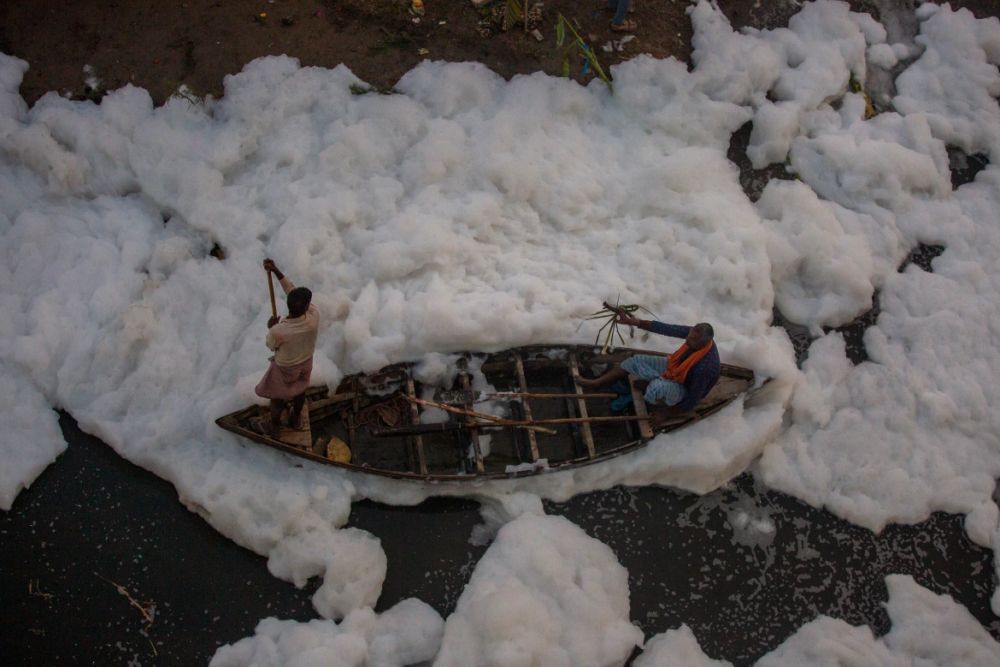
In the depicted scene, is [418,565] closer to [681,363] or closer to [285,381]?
[285,381]

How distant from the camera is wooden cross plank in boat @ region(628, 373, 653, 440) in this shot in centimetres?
590

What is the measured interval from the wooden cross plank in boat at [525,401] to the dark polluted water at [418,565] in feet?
1.66

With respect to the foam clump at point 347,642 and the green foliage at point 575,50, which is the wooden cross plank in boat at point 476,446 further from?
the green foliage at point 575,50

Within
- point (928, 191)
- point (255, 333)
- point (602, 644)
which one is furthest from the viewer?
point (928, 191)

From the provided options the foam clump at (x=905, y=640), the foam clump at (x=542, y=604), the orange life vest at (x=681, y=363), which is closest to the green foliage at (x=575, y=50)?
the orange life vest at (x=681, y=363)

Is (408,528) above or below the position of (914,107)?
below

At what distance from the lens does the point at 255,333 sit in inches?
241

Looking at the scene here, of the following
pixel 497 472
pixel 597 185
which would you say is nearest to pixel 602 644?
pixel 497 472

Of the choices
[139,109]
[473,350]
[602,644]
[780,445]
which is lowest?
[602,644]

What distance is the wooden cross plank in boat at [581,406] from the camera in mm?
5823

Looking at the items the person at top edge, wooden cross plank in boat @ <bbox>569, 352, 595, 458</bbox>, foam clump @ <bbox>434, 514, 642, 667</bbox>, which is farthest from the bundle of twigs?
the person at top edge

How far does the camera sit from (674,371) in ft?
18.3

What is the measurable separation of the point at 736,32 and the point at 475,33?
9.12 ft

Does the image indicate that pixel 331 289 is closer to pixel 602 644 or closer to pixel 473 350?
pixel 473 350
